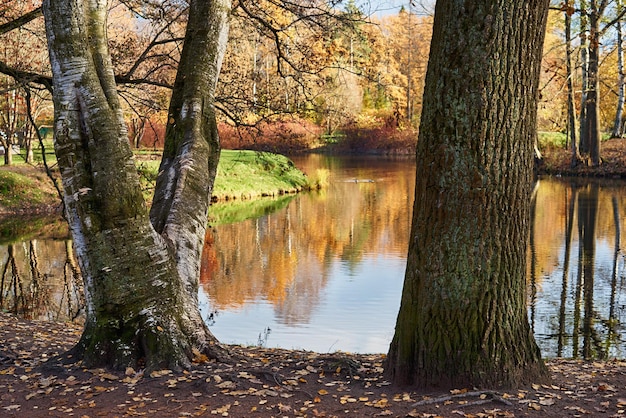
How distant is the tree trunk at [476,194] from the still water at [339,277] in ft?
14.6

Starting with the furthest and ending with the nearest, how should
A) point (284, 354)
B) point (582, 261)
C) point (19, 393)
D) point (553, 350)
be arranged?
point (582, 261) < point (553, 350) < point (284, 354) < point (19, 393)

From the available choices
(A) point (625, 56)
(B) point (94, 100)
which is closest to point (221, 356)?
(B) point (94, 100)

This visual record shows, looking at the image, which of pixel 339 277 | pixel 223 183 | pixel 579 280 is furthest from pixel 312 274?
pixel 223 183

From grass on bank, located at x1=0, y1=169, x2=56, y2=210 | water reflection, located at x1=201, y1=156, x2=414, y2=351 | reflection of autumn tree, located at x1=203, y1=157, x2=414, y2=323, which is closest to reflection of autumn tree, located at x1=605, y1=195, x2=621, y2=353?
water reflection, located at x1=201, y1=156, x2=414, y2=351

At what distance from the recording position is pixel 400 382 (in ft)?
17.9

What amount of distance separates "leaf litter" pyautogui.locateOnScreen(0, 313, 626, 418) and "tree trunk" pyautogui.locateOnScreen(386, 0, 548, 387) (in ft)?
0.94

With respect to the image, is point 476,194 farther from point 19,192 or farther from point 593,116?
point 593,116

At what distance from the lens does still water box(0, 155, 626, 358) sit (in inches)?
412

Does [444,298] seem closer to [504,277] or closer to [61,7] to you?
[504,277]

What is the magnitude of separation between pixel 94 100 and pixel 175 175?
1306 millimetres

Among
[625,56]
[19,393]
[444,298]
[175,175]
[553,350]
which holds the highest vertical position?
[625,56]

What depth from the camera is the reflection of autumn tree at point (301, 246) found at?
508 inches

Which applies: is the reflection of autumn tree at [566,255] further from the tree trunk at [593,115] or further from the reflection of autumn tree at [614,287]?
the tree trunk at [593,115]

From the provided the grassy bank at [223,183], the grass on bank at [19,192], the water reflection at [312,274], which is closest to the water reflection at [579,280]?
the water reflection at [312,274]
